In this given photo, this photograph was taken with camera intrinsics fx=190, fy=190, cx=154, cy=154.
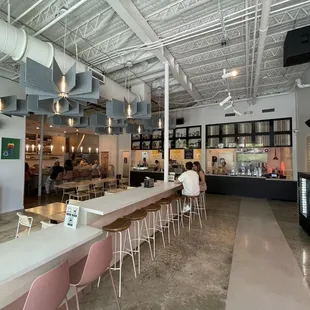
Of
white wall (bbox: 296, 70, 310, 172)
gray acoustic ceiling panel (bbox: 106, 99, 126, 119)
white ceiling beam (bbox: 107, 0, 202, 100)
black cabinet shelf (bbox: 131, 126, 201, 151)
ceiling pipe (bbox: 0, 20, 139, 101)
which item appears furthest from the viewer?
black cabinet shelf (bbox: 131, 126, 201, 151)

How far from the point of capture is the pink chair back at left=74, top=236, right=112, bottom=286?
1.60 m

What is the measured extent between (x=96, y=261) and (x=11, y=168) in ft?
17.6

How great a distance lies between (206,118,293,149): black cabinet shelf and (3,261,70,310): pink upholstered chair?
8.07 metres

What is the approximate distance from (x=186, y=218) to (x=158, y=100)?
545 centimetres

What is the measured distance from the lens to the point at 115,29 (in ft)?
12.5

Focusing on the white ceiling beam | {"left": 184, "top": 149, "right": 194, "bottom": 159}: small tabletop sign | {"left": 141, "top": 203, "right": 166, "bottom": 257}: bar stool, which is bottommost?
{"left": 141, "top": 203, "right": 166, "bottom": 257}: bar stool

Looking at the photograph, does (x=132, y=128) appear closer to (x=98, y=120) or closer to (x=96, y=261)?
(x=98, y=120)

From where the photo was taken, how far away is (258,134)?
25.7 feet

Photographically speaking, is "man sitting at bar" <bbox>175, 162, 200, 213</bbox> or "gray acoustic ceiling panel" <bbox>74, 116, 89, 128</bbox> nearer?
"man sitting at bar" <bbox>175, 162, 200, 213</bbox>

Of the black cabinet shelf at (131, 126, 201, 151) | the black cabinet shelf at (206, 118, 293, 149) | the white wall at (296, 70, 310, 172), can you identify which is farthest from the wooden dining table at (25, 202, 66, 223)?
the black cabinet shelf at (206, 118, 293, 149)

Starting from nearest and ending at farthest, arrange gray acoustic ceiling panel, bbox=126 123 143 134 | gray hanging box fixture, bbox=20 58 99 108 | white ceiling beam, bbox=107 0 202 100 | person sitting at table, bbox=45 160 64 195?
gray hanging box fixture, bbox=20 58 99 108 < white ceiling beam, bbox=107 0 202 100 < gray acoustic ceiling panel, bbox=126 123 143 134 < person sitting at table, bbox=45 160 64 195

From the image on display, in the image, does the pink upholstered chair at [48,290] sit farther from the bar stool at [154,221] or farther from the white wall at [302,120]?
the white wall at [302,120]

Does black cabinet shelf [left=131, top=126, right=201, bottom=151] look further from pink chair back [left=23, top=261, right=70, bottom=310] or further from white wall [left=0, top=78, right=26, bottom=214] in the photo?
pink chair back [left=23, top=261, right=70, bottom=310]

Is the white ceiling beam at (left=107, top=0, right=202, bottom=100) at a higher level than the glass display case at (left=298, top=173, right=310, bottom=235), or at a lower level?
higher
